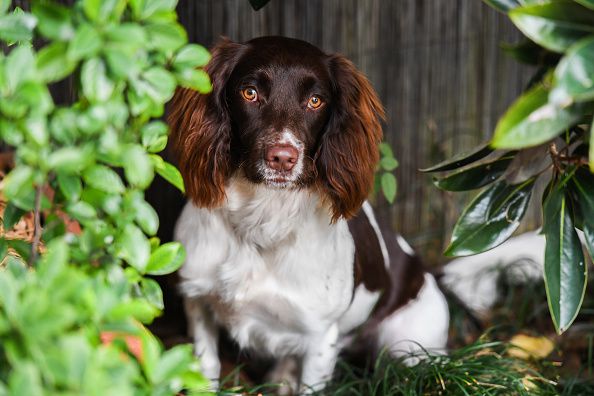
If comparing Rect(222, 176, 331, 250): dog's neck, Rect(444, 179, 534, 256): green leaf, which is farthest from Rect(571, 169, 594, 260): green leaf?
Rect(222, 176, 331, 250): dog's neck

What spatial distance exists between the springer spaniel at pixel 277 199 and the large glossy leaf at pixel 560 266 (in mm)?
658

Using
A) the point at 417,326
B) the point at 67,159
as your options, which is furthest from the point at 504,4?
the point at 417,326

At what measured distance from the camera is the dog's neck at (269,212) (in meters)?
2.24

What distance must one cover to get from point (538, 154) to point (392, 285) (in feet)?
3.81

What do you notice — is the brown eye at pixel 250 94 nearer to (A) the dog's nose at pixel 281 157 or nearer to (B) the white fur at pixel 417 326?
(A) the dog's nose at pixel 281 157

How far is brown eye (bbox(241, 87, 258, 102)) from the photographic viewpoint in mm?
2119

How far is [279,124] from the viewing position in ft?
6.68

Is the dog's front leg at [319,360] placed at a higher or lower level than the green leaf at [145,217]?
lower

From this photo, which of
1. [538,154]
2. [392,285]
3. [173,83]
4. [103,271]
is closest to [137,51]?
[173,83]

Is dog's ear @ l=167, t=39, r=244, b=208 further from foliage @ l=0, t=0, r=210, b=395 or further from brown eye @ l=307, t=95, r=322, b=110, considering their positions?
foliage @ l=0, t=0, r=210, b=395

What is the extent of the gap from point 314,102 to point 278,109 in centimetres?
14

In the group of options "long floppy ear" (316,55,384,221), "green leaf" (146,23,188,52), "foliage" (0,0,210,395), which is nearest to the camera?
"foliage" (0,0,210,395)

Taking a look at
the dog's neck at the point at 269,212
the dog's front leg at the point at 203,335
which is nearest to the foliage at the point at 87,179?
the dog's neck at the point at 269,212

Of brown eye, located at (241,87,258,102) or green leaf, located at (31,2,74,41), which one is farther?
brown eye, located at (241,87,258,102)
